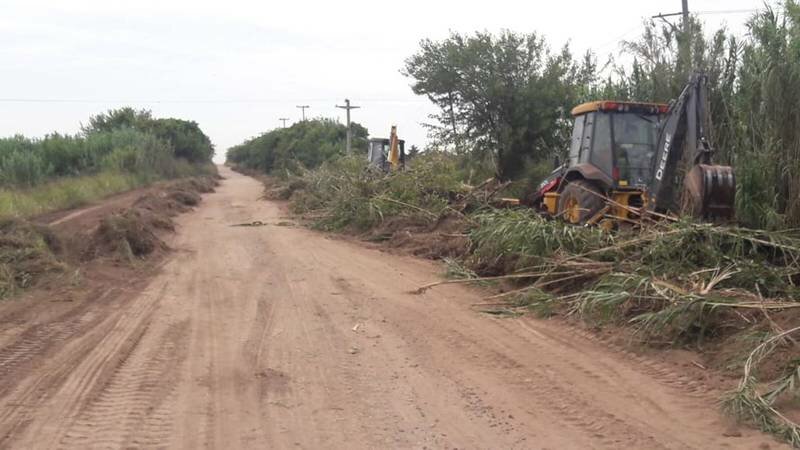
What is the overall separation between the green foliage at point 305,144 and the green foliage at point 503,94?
62.2 ft

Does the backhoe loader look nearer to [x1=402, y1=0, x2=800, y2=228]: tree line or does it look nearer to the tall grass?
[x1=402, y1=0, x2=800, y2=228]: tree line

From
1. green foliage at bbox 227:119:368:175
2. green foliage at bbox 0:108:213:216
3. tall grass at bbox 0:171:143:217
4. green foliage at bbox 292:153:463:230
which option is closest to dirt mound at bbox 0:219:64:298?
green foliage at bbox 0:108:213:216

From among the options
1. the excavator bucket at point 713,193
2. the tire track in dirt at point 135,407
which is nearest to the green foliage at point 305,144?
the excavator bucket at point 713,193

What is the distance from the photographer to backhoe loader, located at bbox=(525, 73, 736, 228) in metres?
8.45

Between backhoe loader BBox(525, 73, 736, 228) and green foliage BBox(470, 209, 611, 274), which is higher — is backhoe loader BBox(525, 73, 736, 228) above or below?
above

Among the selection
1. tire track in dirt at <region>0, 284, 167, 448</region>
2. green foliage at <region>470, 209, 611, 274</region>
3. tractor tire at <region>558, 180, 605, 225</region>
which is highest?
tractor tire at <region>558, 180, 605, 225</region>

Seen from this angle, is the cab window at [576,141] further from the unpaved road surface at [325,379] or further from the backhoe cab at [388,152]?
the backhoe cab at [388,152]

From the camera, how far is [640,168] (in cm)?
1137

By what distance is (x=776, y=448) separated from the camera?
427cm

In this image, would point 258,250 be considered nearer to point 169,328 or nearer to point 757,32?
point 169,328

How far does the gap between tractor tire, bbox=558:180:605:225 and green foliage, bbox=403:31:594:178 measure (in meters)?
11.0

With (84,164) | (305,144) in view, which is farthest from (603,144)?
(305,144)

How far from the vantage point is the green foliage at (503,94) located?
917 inches

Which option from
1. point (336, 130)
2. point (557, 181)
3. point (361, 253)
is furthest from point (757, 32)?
point (336, 130)
